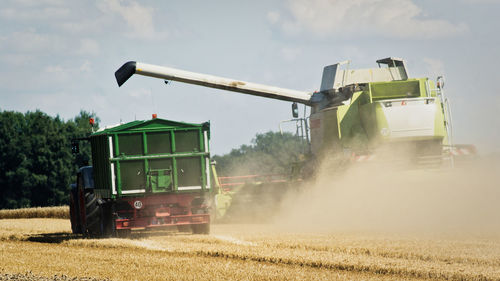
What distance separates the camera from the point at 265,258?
1164 centimetres

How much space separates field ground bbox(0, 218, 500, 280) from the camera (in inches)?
394

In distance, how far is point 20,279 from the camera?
32.3 ft

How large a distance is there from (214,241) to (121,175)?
8.91 ft

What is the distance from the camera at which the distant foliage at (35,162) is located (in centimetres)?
7275

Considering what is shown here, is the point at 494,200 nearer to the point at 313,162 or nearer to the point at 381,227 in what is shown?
the point at 381,227

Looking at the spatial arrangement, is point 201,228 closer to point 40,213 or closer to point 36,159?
point 40,213

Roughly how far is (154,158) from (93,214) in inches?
90.0

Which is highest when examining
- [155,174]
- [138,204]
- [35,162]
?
[35,162]

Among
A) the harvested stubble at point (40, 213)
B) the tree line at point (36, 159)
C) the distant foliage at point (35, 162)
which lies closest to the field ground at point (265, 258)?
the harvested stubble at point (40, 213)

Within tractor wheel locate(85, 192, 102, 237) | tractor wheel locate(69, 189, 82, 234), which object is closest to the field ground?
tractor wheel locate(85, 192, 102, 237)

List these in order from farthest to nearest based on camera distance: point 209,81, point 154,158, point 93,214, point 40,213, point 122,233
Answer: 1. point 40,213
2. point 209,81
3. point 93,214
4. point 122,233
5. point 154,158

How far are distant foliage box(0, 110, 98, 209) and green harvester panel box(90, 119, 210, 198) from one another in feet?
179

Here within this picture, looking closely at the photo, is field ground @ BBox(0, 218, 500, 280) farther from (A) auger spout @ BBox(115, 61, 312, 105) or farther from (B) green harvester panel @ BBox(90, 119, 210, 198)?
(A) auger spout @ BBox(115, 61, 312, 105)

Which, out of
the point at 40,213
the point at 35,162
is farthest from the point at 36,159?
the point at 40,213
